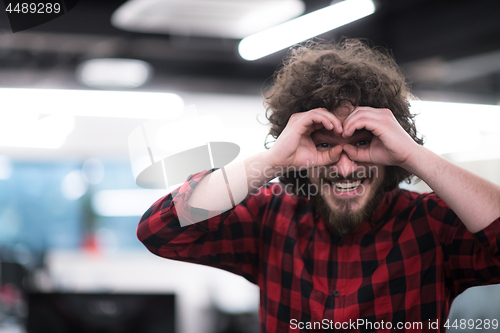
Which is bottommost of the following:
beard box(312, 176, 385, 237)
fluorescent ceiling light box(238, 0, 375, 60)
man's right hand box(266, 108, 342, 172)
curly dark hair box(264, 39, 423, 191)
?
beard box(312, 176, 385, 237)

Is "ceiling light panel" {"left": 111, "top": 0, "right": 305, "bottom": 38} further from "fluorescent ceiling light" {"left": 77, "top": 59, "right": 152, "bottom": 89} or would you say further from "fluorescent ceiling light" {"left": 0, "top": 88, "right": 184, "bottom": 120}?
"fluorescent ceiling light" {"left": 0, "top": 88, "right": 184, "bottom": 120}

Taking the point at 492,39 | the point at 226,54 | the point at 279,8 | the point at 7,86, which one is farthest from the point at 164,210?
the point at 7,86

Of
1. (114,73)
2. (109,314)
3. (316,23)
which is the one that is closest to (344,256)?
(109,314)

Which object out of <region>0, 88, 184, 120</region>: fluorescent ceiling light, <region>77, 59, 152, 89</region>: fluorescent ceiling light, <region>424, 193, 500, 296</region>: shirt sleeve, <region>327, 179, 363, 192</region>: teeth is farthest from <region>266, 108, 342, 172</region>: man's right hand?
<region>77, 59, 152, 89</region>: fluorescent ceiling light

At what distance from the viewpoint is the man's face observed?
108 cm

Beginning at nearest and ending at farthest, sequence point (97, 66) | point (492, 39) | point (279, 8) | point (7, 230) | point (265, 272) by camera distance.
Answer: point (265, 272) → point (279, 8) → point (492, 39) → point (97, 66) → point (7, 230)

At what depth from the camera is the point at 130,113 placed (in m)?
4.20

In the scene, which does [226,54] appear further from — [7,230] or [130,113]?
[7,230]

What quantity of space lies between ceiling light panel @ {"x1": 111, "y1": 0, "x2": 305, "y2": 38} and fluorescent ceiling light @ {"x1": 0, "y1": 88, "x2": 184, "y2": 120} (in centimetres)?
116

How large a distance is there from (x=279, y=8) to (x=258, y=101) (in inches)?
80.2

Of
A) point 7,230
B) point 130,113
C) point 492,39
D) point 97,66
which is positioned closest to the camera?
point 492,39

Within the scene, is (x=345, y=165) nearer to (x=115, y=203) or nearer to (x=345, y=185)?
(x=345, y=185)

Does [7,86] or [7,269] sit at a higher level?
[7,86]

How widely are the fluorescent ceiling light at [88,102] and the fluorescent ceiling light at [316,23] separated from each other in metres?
1.79
